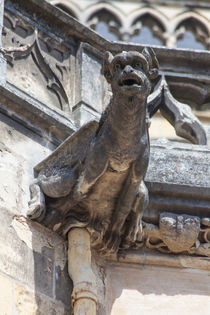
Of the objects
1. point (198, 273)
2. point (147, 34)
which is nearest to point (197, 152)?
point (198, 273)

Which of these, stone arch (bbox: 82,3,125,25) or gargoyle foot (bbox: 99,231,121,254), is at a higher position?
stone arch (bbox: 82,3,125,25)

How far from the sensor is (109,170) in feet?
15.6

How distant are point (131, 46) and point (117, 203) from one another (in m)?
1.37

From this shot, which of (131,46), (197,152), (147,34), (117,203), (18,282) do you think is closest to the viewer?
(18,282)

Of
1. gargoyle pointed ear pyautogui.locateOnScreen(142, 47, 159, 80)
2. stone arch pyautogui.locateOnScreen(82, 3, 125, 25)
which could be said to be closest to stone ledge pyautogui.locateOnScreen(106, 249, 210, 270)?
gargoyle pointed ear pyautogui.locateOnScreen(142, 47, 159, 80)

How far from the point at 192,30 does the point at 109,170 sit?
213 inches

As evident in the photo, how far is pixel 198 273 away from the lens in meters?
5.14

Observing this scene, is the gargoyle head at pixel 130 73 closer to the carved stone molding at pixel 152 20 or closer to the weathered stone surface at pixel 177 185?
the weathered stone surface at pixel 177 185

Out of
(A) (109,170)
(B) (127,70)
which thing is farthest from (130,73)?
(A) (109,170)

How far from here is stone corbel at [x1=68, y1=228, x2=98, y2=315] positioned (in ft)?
15.0

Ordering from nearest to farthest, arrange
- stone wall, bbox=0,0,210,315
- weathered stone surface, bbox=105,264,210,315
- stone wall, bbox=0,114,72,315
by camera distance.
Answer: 1. stone wall, bbox=0,114,72,315
2. stone wall, bbox=0,0,210,315
3. weathered stone surface, bbox=105,264,210,315

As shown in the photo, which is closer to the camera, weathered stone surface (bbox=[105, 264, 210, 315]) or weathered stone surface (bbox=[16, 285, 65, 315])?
weathered stone surface (bbox=[16, 285, 65, 315])

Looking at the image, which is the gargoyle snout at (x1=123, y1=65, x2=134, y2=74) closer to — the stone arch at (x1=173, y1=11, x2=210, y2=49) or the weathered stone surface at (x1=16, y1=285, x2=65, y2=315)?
the weathered stone surface at (x1=16, y1=285, x2=65, y2=315)

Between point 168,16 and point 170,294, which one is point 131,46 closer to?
point 170,294
